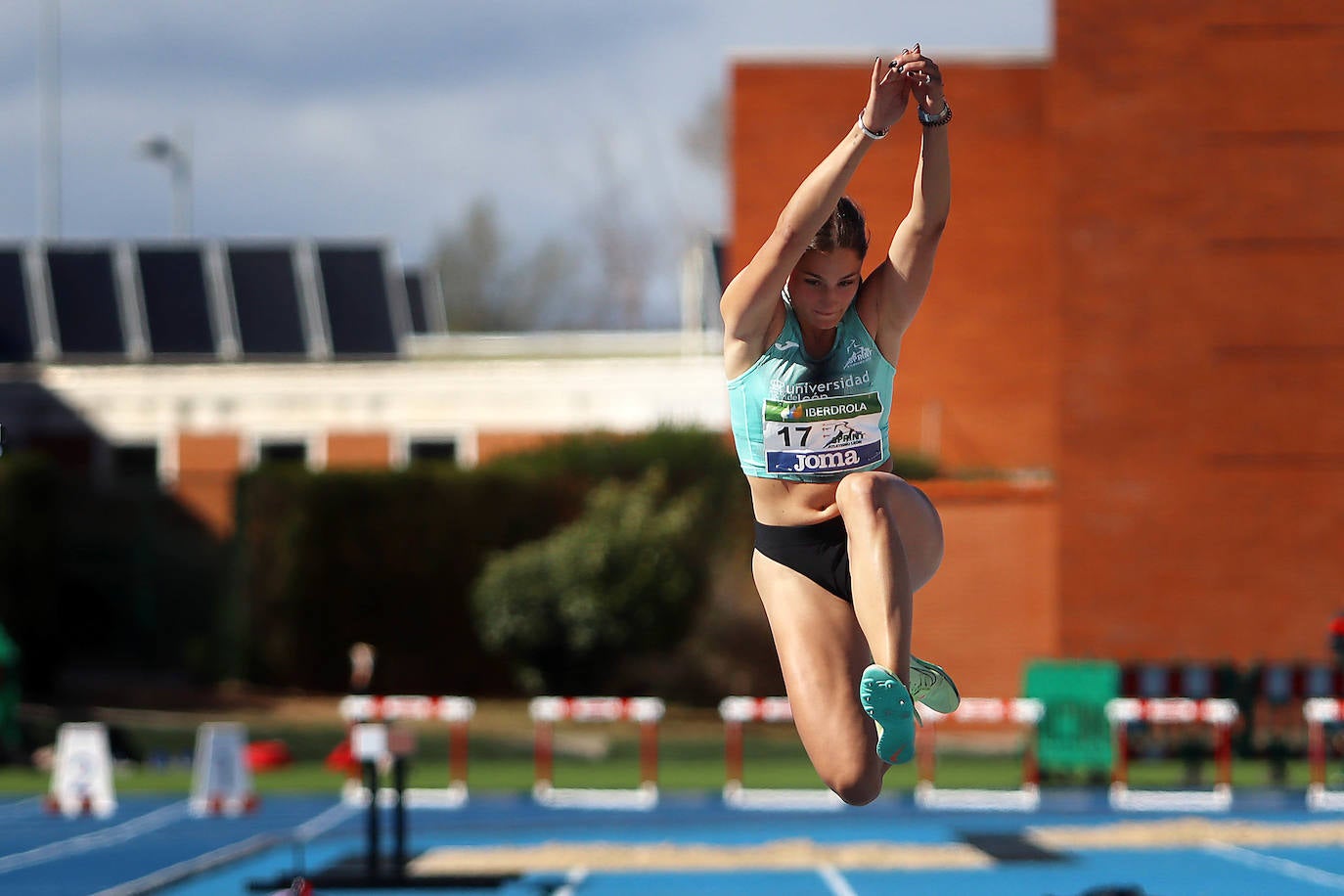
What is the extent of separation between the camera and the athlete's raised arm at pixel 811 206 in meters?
5.54

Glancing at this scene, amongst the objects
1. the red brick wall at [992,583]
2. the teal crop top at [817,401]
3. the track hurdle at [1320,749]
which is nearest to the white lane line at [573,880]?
the track hurdle at [1320,749]

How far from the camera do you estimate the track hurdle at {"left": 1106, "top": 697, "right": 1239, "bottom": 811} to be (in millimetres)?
19641

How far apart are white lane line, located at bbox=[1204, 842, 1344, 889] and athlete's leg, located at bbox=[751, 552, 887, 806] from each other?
934 centimetres

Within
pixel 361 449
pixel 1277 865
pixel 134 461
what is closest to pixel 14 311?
pixel 134 461

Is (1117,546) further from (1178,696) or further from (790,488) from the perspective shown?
(790,488)

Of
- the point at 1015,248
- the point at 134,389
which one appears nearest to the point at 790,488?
the point at 1015,248

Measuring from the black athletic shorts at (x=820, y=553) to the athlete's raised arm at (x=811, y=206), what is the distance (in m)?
0.75

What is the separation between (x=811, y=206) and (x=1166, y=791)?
16240 mm

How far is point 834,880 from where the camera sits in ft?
48.2

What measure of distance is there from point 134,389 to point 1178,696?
22129 millimetres

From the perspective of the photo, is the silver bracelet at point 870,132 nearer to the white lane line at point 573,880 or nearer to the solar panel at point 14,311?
the white lane line at point 573,880

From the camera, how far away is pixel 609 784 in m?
21.8

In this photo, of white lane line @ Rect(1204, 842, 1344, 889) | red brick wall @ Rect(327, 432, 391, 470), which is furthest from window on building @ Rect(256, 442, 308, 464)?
white lane line @ Rect(1204, 842, 1344, 889)

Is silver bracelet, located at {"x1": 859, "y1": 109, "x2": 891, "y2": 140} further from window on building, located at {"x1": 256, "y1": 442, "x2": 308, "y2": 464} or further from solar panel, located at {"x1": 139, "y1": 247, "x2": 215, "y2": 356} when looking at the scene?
solar panel, located at {"x1": 139, "y1": 247, "x2": 215, "y2": 356}
